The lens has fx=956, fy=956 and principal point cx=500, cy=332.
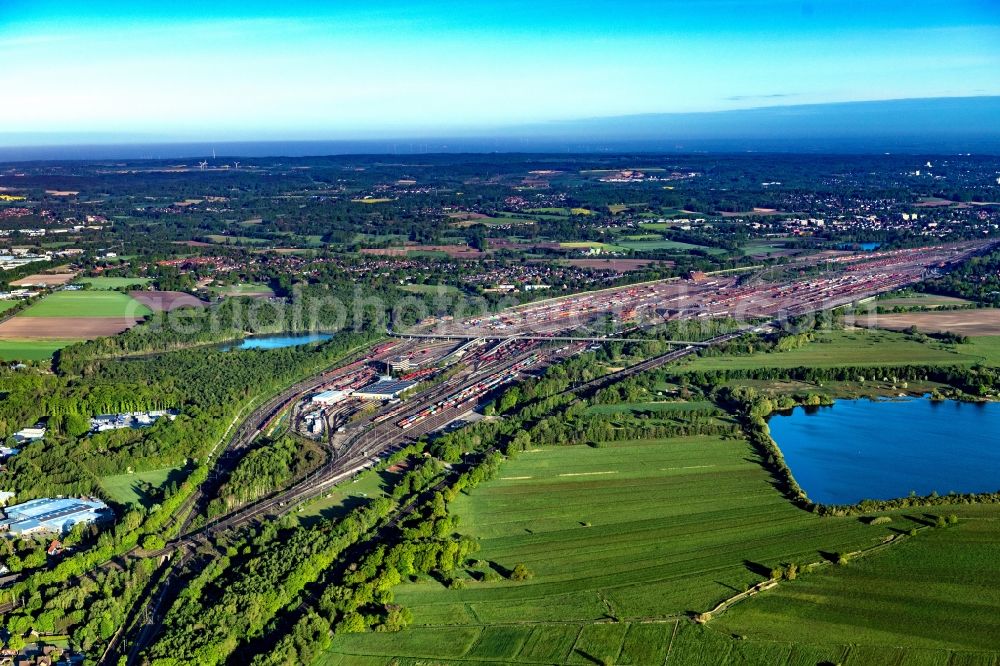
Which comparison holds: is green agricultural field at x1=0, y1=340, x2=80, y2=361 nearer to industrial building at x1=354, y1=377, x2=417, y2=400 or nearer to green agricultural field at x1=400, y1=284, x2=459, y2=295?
industrial building at x1=354, y1=377, x2=417, y2=400

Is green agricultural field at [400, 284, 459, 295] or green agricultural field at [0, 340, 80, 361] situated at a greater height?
green agricultural field at [400, 284, 459, 295]

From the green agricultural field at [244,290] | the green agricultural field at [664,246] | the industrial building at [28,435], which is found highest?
the green agricultural field at [664,246]

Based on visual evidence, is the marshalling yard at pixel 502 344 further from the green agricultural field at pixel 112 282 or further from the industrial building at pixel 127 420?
the green agricultural field at pixel 112 282

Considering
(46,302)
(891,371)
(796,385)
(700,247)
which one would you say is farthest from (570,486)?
(700,247)

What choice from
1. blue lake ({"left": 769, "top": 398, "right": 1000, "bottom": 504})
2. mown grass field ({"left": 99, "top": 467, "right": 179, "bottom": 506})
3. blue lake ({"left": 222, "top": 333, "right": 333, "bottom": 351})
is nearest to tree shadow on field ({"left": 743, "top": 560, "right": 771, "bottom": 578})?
blue lake ({"left": 769, "top": 398, "right": 1000, "bottom": 504})

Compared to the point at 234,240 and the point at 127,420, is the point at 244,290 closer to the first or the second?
the point at 234,240

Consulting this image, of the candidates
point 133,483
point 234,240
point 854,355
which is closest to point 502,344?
point 854,355

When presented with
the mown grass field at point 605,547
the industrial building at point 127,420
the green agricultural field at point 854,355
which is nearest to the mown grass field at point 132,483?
the industrial building at point 127,420
